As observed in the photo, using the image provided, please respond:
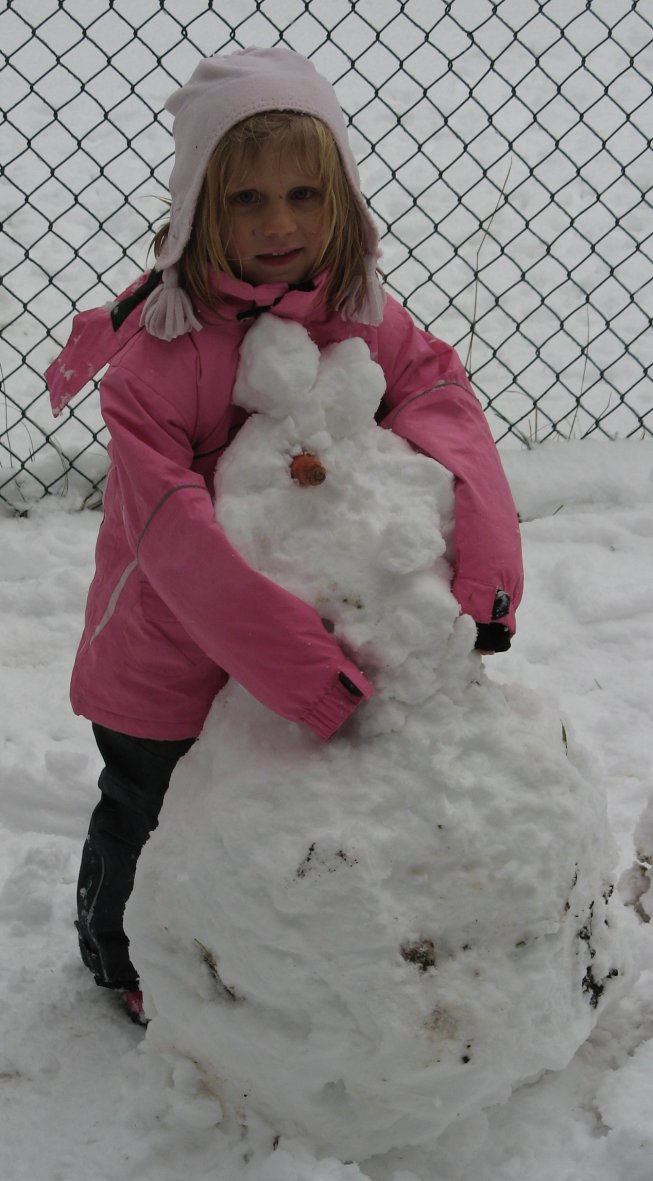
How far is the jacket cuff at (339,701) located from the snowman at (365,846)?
0.19ft

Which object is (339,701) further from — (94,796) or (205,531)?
(94,796)

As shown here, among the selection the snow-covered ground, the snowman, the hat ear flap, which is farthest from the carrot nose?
the snow-covered ground

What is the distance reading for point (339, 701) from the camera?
1.64 metres

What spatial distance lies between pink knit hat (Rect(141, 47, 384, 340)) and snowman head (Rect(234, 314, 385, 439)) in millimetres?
97

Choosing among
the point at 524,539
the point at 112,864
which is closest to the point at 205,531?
the point at 112,864

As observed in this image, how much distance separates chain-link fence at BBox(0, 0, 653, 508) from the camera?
3.98m

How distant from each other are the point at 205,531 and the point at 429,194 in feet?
12.7

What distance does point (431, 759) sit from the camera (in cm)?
171

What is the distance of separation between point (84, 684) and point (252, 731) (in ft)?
1.09

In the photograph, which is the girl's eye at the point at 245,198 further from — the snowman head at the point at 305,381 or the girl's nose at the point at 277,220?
the snowman head at the point at 305,381

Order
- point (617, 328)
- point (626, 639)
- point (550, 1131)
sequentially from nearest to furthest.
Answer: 1. point (550, 1131)
2. point (626, 639)
3. point (617, 328)

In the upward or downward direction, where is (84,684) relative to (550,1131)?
upward

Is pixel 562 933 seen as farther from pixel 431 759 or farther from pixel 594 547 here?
pixel 594 547

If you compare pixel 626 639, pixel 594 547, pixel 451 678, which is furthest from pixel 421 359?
pixel 594 547
